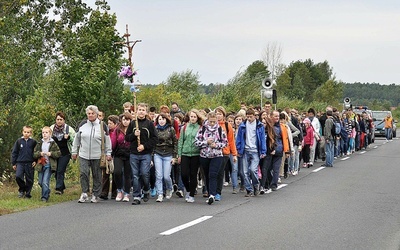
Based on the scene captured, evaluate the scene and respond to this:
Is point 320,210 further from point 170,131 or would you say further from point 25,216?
point 25,216

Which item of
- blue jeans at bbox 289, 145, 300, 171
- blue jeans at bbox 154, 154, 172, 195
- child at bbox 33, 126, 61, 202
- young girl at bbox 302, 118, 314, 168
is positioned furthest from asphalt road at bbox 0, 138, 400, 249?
young girl at bbox 302, 118, 314, 168

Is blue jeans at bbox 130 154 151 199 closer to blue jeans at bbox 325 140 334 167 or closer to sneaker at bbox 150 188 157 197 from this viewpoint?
sneaker at bbox 150 188 157 197

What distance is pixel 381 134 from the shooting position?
5241 centimetres

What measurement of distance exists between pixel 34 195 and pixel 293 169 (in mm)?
8554

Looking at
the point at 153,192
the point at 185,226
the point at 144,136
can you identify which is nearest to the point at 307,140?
the point at 153,192

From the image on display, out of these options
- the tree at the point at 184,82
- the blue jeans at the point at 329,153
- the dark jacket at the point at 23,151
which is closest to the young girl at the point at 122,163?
the dark jacket at the point at 23,151

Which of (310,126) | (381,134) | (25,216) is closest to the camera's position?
(25,216)

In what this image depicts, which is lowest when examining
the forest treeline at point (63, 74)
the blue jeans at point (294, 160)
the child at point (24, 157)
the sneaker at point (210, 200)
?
the sneaker at point (210, 200)

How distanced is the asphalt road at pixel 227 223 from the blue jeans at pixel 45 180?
597 millimetres

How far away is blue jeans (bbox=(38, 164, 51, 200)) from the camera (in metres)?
14.8

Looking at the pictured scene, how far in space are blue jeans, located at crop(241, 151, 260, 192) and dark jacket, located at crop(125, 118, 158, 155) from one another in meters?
2.36

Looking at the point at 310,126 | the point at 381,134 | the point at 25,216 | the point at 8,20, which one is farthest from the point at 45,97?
the point at 381,134

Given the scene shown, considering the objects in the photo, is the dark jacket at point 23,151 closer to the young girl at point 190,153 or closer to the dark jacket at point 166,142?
the dark jacket at point 166,142

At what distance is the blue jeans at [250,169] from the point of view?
52.2ft
